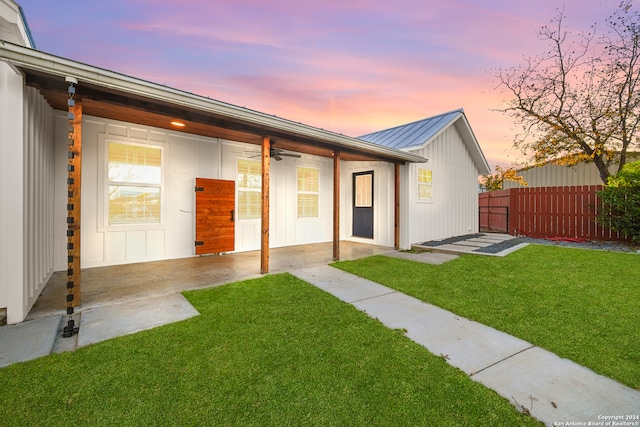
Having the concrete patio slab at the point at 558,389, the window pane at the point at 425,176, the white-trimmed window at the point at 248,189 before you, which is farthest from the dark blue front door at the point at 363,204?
the concrete patio slab at the point at 558,389

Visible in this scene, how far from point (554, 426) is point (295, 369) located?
1.58 m

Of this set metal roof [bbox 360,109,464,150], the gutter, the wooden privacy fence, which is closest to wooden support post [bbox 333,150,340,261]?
the gutter

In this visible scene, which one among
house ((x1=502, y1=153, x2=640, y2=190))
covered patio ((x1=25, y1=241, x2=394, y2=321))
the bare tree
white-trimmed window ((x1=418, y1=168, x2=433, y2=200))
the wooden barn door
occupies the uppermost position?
the bare tree

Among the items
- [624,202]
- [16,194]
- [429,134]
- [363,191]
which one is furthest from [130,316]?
[624,202]

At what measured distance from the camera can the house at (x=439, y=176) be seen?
7711 mm

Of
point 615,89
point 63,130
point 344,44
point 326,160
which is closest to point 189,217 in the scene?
point 63,130

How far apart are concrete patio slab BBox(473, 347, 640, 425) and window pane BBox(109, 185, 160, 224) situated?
20.5 feet

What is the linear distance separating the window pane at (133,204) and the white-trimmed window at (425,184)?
22.8 feet

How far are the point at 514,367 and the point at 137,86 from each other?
15.2 ft

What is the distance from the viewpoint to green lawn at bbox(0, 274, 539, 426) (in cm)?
156

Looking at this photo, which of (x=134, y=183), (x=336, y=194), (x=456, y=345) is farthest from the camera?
(x=336, y=194)

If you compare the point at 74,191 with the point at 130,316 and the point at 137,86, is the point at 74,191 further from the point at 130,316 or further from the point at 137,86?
the point at 130,316

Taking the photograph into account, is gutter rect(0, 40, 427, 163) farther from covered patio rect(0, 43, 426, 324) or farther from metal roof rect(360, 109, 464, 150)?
metal roof rect(360, 109, 464, 150)

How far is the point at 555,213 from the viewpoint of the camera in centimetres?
928
